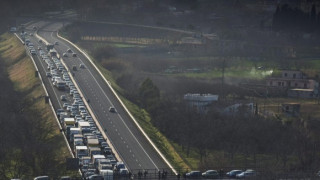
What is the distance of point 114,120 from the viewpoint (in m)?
33.0

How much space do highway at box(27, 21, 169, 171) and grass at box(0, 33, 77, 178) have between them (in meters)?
0.41

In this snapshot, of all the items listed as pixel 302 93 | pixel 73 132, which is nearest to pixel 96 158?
pixel 73 132

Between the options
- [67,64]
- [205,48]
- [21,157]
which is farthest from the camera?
[205,48]

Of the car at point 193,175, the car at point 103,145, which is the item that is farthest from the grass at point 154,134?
the car at point 193,175

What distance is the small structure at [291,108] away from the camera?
38.1 metres

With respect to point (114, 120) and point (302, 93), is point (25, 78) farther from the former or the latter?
point (302, 93)

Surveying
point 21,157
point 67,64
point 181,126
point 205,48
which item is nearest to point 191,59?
point 205,48

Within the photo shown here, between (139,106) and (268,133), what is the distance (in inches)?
224

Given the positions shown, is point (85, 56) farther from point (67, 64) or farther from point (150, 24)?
point (150, 24)

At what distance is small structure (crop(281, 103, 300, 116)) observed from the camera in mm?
38125

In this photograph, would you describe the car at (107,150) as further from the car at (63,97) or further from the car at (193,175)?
the car at (63,97)

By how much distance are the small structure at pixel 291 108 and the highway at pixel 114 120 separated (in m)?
5.77

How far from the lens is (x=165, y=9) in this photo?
67062 millimetres

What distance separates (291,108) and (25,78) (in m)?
9.58
